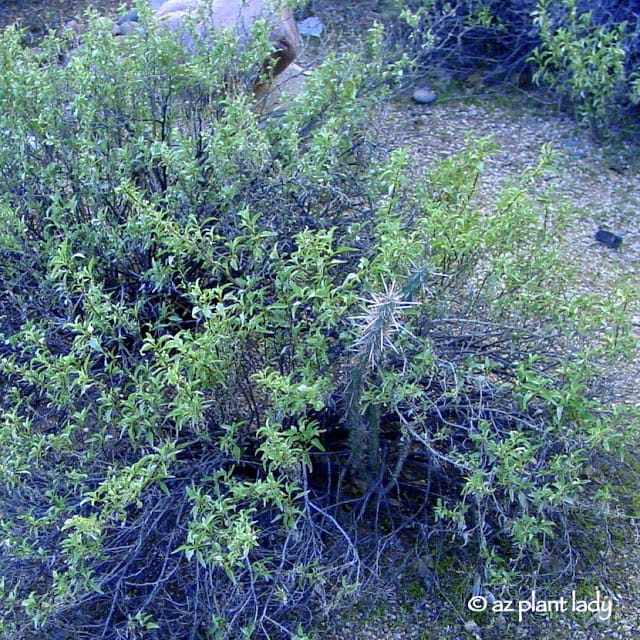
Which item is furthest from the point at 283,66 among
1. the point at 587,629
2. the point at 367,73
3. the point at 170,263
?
the point at 587,629

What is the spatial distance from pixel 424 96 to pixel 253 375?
11.4 feet

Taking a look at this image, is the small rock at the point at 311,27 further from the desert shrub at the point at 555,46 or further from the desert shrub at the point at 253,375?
the desert shrub at the point at 253,375

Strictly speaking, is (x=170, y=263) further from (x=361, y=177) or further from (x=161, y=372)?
(x=361, y=177)

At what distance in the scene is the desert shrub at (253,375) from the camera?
2531mm

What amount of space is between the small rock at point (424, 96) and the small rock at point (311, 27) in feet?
2.67

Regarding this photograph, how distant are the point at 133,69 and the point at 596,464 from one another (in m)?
2.13

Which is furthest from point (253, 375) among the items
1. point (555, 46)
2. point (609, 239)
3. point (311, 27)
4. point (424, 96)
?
point (311, 27)

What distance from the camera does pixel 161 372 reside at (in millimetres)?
2588

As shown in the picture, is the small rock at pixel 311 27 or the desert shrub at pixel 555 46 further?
the small rock at pixel 311 27

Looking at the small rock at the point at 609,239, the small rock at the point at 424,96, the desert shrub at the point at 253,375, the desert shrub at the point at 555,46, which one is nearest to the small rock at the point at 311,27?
the desert shrub at the point at 555,46

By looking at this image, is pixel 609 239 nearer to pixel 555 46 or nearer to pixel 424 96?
pixel 555 46

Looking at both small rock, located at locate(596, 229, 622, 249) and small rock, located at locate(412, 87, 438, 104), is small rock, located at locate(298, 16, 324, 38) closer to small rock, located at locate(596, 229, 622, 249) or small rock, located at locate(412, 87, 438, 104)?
small rock, located at locate(412, 87, 438, 104)

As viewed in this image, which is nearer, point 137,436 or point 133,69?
point 137,436

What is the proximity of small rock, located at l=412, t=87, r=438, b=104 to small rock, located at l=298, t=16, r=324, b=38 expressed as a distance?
814mm
